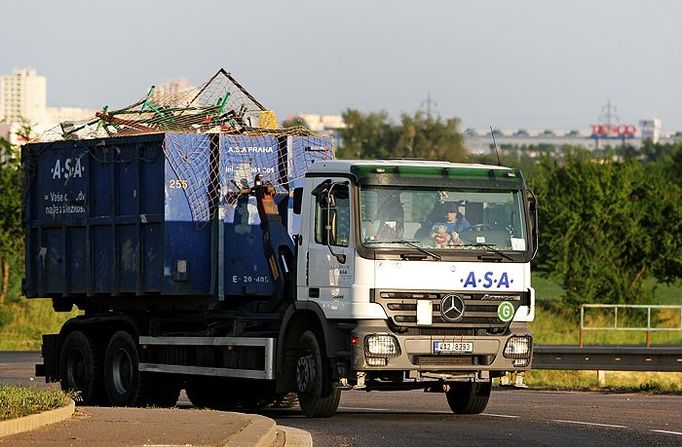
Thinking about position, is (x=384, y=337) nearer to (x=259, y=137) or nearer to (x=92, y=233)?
(x=259, y=137)

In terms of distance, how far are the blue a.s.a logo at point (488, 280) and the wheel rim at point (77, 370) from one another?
6.91 m

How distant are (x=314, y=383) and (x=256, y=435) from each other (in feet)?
13.0

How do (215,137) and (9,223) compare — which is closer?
(215,137)

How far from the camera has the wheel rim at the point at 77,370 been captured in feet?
72.8

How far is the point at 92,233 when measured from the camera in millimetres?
21641

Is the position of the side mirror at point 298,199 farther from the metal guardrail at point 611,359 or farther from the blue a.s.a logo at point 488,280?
the metal guardrail at point 611,359

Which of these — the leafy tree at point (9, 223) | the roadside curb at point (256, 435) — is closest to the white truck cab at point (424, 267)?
the roadside curb at point (256, 435)

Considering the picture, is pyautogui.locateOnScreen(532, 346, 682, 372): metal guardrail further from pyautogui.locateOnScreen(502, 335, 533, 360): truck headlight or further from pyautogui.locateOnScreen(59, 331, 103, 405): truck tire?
pyautogui.locateOnScreen(59, 331, 103, 405): truck tire

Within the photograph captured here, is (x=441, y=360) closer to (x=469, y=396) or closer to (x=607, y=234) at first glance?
(x=469, y=396)

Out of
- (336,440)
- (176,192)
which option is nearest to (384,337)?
(336,440)

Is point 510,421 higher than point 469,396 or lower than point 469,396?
lower

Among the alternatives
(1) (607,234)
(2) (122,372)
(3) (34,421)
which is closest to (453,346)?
(3) (34,421)

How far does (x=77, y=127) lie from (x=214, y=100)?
7.50ft

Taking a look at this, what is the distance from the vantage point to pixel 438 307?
17.5 m
